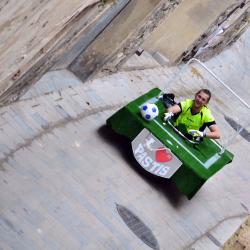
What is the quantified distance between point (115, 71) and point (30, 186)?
5.31 metres

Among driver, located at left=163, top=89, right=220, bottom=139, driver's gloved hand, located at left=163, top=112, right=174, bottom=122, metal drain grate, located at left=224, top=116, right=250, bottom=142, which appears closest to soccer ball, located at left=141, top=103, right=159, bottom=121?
driver's gloved hand, located at left=163, top=112, right=174, bottom=122

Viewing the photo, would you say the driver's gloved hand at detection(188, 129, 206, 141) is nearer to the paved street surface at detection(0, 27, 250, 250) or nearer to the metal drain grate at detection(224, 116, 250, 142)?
the paved street surface at detection(0, 27, 250, 250)

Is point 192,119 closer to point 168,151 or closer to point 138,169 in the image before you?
point 168,151

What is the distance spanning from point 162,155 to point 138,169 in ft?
2.07

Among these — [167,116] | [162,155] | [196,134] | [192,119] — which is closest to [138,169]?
[162,155]

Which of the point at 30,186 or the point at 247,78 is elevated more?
the point at 247,78

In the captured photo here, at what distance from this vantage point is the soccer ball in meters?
11.3

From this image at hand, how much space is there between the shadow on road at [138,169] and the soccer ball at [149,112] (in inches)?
30.9

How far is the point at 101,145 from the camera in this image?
11.7 meters

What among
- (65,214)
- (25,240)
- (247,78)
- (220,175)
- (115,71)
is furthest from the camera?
(247,78)

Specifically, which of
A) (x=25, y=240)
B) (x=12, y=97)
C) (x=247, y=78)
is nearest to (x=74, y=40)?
(x=12, y=97)

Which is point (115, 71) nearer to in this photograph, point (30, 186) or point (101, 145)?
point (101, 145)

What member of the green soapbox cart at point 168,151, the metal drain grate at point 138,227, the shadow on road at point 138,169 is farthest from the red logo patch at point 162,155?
the metal drain grate at point 138,227

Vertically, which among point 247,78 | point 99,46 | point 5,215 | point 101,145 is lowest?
point 5,215
